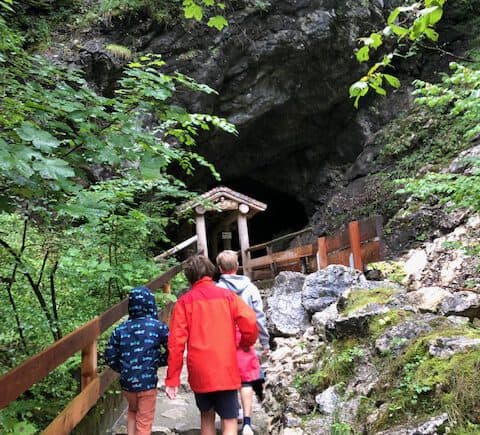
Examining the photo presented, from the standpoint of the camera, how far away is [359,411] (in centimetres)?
269

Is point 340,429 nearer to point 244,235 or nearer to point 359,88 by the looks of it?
point 359,88

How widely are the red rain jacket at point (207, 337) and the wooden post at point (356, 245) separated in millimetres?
4395

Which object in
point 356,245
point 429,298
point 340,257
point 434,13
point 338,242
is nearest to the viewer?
point 434,13

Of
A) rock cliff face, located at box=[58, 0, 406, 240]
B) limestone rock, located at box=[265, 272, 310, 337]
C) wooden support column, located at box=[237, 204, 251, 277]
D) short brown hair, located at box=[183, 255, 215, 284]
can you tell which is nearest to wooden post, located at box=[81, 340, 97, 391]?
short brown hair, located at box=[183, 255, 215, 284]

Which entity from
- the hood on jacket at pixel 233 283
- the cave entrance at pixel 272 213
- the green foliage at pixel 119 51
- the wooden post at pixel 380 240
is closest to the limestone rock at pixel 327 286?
the wooden post at pixel 380 240

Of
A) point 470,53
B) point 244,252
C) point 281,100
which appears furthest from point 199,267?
point 470,53

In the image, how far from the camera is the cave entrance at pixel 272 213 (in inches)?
749

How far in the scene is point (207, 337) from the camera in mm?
2578

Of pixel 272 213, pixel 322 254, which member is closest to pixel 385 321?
pixel 322 254

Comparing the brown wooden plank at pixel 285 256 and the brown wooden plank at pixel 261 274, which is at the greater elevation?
the brown wooden plank at pixel 285 256

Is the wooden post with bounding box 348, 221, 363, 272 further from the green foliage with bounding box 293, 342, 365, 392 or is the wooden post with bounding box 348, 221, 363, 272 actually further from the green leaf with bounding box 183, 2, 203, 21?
the green leaf with bounding box 183, 2, 203, 21

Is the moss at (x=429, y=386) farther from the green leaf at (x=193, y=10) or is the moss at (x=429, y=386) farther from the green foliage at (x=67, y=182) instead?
the green leaf at (x=193, y=10)

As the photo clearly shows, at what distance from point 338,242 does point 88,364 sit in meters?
5.39

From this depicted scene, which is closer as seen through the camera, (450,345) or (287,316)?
(450,345)
